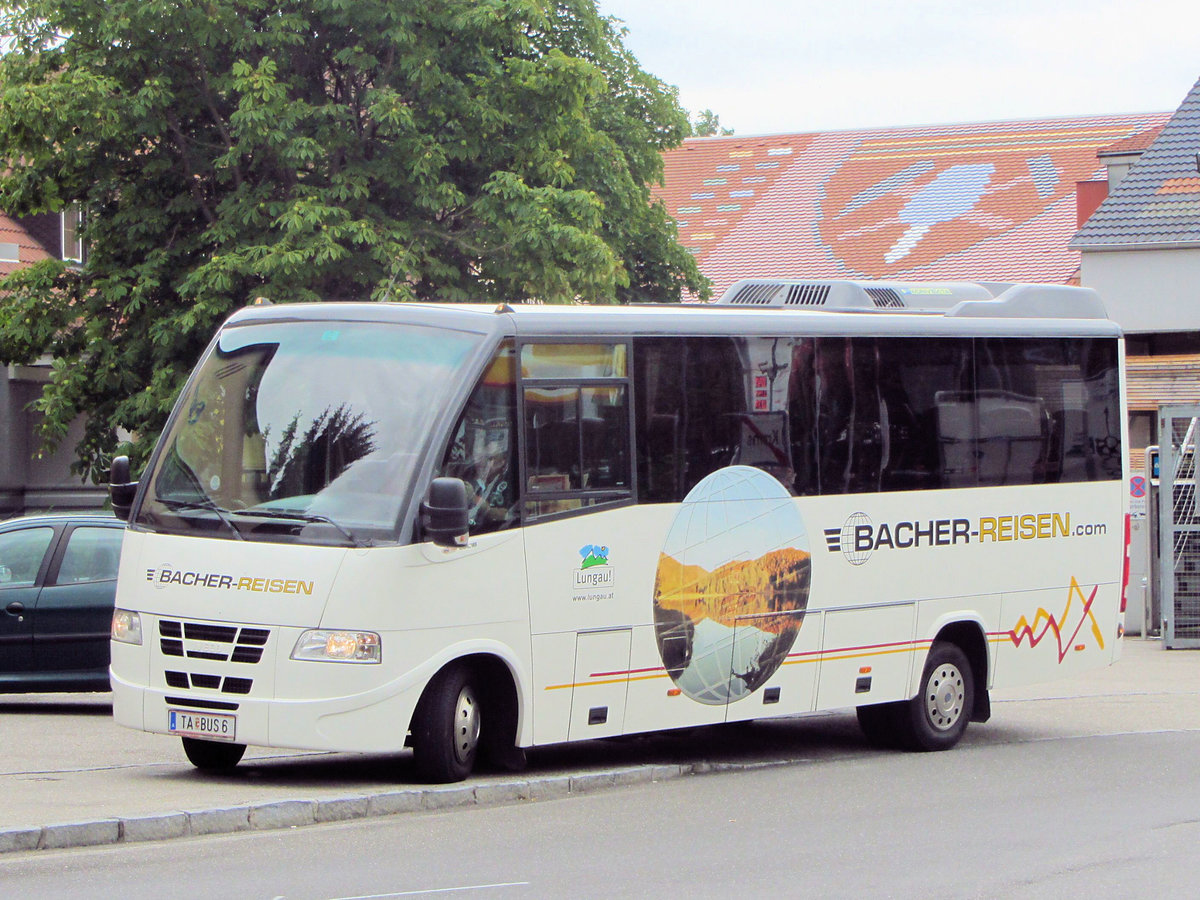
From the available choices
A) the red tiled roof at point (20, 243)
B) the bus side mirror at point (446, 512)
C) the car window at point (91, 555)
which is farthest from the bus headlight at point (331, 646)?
the red tiled roof at point (20, 243)

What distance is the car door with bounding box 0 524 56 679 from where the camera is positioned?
1430cm

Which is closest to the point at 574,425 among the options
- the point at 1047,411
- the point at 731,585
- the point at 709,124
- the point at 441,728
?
the point at 731,585

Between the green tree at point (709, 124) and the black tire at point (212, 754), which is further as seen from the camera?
the green tree at point (709, 124)

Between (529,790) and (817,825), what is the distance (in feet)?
5.93

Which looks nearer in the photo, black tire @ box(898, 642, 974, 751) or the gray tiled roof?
black tire @ box(898, 642, 974, 751)

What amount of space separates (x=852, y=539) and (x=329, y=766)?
391 centimetres

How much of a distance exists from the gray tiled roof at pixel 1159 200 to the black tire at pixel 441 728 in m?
21.3

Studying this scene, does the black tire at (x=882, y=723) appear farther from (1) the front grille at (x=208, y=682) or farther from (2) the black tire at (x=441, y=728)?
(1) the front grille at (x=208, y=682)

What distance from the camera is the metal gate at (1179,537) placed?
22422 millimetres

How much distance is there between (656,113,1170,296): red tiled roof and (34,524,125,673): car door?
87.4 feet

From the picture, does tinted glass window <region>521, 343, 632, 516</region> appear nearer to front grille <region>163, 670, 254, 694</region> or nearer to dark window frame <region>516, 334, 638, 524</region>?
dark window frame <region>516, 334, 638, 524</region>

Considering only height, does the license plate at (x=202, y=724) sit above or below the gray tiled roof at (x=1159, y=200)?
below

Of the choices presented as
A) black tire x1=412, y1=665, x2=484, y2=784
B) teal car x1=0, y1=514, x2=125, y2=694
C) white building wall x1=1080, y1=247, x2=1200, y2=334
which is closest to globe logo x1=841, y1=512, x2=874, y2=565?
black tire x1=412, y1=665, x2=484, y2=784

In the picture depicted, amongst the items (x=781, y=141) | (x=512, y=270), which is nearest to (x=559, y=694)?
(x=512, y=270)
